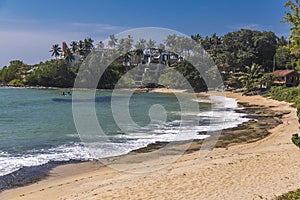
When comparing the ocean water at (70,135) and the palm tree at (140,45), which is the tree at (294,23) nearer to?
the ocean water at (70,135)

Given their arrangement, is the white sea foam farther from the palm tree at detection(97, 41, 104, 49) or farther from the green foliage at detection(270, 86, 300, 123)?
the palm tree at detection(97, 41, 104, 49)

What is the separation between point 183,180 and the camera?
10.7 m

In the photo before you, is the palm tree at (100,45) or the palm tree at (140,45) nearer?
the palm tree at (140,45)

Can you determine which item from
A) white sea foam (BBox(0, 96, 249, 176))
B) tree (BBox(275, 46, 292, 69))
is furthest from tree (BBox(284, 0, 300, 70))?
tree (BBox(275, 46, 292, 69))

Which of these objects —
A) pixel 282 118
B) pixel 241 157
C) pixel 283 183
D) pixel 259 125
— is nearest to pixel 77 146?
pixel 241 157

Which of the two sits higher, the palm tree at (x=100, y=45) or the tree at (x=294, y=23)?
the palm tree at (x=100, y=45)

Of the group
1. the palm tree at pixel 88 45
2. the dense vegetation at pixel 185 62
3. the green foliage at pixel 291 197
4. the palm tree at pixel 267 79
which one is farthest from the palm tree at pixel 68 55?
the green foliage at pixel 291 197

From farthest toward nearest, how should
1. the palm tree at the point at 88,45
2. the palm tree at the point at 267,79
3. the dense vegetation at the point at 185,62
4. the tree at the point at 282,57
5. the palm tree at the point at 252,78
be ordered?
the palm tree at the point at 88,45 → the dense vegetation at the point at 185,62 → the tree at the point at 282,57 → the palm tree at the point at 252,78 → the palm tree at the point at 267,79

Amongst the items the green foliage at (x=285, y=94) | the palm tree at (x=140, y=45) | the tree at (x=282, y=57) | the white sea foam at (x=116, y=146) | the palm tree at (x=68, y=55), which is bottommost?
the white sea foam at (x=116, y=146)

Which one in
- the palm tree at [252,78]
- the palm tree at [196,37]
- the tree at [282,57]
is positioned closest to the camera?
the palm tree at [252,78]

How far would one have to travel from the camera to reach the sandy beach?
9305 mm

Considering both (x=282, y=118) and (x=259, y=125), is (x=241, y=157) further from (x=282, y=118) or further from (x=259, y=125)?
(x=282, y=118)

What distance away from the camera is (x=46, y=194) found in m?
10.7

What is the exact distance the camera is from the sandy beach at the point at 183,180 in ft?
30.5
